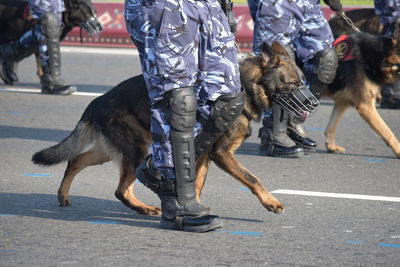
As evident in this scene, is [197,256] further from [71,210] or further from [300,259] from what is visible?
[71,210]

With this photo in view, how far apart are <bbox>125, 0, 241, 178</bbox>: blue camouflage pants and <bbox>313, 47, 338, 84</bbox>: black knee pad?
2605 mm

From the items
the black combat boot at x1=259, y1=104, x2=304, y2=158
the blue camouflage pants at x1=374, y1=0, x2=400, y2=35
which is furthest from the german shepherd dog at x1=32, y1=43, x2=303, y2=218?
the blue camouflage pants at x1=374, y1=0, x2=400, y2=35

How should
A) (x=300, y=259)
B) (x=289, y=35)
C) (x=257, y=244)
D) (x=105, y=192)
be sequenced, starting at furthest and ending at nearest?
1. (x=289, y=35)
2. (x=105, y=192)
3. (x=257, y=244)
4. (x=300, y=259)

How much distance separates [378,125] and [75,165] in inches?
→ 115

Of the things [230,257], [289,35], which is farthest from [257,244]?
[289,35]

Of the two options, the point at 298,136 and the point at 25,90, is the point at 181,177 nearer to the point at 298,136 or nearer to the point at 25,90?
the point at 298,136

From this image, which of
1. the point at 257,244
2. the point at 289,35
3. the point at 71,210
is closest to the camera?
the point at 257,244

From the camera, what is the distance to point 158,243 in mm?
4512

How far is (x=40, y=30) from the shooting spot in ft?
34.4

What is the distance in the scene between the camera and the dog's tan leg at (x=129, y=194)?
17.2ft

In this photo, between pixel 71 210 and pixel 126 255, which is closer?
pixel 126 255

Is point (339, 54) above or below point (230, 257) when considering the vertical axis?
below

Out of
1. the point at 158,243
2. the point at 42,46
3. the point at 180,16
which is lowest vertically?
the point at 42,46

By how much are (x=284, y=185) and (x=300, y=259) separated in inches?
78.7
